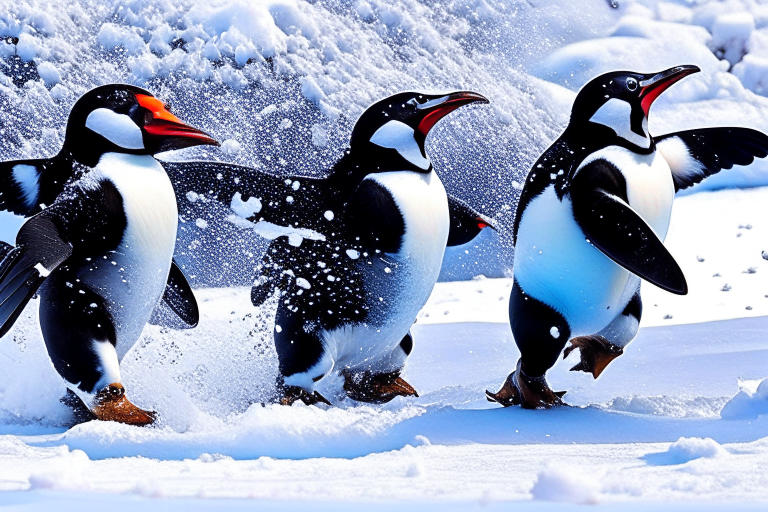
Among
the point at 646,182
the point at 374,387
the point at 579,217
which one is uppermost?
A: the point at 646,182

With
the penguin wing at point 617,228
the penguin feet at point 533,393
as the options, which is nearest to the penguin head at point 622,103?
the penguin wing at point 617,228

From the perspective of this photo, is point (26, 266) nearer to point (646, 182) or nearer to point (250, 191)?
point (250, 191)

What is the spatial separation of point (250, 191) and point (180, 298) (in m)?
0.52

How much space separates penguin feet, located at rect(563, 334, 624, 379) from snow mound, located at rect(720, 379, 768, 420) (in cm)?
58

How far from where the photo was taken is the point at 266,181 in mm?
2654

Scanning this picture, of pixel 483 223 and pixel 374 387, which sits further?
pixel 483 223

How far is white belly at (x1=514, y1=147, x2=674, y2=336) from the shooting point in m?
2.50

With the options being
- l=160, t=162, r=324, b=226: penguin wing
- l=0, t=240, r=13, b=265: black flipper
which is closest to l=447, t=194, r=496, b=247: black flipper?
l=160, t=162, r=324, b=226: penguin wing

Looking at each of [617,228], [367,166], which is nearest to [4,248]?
[367,166]

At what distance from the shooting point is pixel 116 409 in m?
2.42

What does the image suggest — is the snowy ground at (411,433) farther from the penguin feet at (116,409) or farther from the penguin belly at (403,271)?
the penguin belly at (403,271)

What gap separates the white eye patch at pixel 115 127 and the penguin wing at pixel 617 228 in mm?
1245

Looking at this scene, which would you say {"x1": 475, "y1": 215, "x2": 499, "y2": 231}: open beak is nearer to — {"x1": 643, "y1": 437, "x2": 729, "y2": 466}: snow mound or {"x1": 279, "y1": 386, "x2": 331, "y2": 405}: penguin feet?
{"x1": 279, "y1": 386, "x2": 331, "y2": 405}: penguin feet

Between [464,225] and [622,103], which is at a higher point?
[622,103]
